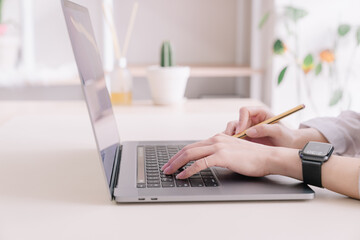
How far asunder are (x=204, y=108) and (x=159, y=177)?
0.97 meters

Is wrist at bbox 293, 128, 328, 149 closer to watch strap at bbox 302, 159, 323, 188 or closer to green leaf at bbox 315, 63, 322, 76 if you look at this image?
watch strap at bbox 302, 159, 323, 188

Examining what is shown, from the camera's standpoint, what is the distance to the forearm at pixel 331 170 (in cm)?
77

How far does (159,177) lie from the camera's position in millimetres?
846

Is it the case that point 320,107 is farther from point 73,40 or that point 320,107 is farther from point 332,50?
point 73,40

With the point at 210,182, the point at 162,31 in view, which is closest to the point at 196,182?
the point at 210,182

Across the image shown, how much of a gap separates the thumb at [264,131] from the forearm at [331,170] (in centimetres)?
14

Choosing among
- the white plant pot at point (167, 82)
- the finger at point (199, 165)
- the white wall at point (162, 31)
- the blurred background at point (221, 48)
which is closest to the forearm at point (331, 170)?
the finger at point (199, 165)

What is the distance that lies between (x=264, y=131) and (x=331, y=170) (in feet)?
0.79

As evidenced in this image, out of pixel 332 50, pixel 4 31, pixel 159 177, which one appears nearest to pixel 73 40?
pixel 159 177

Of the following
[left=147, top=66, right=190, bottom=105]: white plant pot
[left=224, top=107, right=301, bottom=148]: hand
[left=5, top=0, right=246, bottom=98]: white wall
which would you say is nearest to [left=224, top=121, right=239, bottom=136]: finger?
[left=224, top=107, right=301, bottom=148]: hand

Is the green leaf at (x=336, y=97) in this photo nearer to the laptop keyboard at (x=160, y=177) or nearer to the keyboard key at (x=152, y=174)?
the laptop keyboard at (x=160, y=177)

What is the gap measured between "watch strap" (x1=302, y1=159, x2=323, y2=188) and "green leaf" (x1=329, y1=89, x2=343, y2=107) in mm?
1916

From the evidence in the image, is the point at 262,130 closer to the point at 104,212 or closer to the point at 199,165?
the point at 199,165

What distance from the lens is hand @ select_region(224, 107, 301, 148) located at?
1.01 metres
